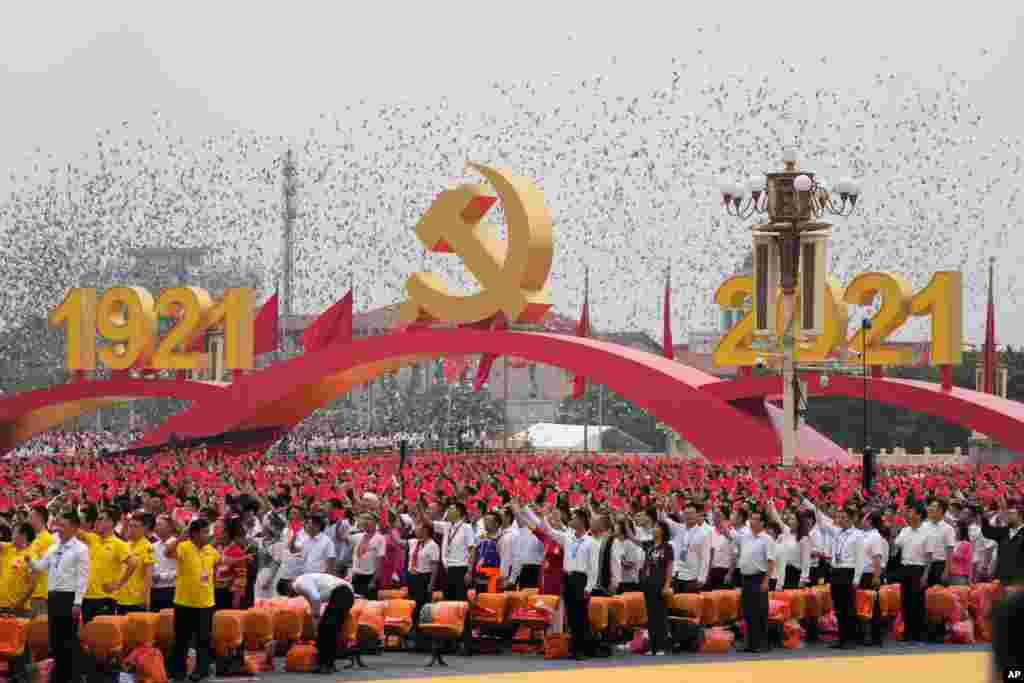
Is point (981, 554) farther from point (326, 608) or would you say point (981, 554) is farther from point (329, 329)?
point (329, 329)

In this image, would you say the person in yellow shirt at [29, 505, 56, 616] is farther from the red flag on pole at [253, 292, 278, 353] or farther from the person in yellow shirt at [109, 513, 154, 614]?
the red flag on pole at [253, 292, 278, 353]

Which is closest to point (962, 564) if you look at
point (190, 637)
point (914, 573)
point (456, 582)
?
point (914, 573)

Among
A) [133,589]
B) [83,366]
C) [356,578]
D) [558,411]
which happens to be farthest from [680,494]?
[558,411]

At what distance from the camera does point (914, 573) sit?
1916cm

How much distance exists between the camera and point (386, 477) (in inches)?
1250

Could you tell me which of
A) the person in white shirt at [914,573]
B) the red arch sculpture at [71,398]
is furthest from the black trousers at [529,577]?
the red arch sculpture at [71,398]

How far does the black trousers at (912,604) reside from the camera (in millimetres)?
19188

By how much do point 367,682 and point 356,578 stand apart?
3.52 m

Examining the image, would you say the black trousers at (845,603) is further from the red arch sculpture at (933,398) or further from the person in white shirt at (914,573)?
the red arch sculpture at (933,398)

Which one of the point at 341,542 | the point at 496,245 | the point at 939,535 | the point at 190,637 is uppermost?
the point at 496,245

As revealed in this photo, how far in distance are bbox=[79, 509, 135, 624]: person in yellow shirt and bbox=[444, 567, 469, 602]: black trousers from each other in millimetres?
4150

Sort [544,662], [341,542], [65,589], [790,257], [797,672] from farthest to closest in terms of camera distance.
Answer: [790,257], [341,542], [544,662], [797,672], [65,589]

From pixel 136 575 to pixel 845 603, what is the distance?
719 cm

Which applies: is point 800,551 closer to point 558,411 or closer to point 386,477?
point 386,477
